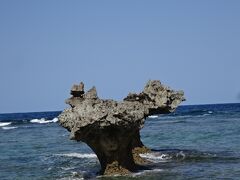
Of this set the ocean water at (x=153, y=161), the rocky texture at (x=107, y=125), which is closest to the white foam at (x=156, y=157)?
the ocean water at (x=153, y=161)

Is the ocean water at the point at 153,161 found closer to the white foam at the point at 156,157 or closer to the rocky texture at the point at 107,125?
the white foam at the point at 156,157

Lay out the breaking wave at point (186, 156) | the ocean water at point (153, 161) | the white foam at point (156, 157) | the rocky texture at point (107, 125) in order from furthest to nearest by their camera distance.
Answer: the white foam at point (156, 157) → the breaking wave at point (186, 156) → the ocean water at point (153, 161) → the rocky texture at point (107, 125)

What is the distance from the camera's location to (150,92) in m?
24.7

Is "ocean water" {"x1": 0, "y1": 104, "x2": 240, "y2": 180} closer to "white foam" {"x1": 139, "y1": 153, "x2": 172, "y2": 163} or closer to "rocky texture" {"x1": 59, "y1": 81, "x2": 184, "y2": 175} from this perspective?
"white foam" {"x1": 139, "y1": 153, "x2": 172, "y2": 163}

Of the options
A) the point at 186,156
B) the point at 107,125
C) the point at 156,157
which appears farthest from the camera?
the point at 156,157

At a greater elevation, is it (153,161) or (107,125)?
(107,125)

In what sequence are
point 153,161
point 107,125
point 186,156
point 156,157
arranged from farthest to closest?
point 156,157, point 186,156, point 153,161, point 107,125

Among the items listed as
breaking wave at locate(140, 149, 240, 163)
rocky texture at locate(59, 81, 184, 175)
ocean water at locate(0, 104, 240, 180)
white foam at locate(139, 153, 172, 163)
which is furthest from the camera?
white foam at locate(139, 153, 172, 163)

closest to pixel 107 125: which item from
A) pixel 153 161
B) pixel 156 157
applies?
pixel 153 161

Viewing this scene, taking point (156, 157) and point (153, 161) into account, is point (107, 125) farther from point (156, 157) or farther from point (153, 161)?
point (156, 157)

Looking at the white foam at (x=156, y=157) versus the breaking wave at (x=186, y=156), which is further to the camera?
the white foam at (x=156, y=157)

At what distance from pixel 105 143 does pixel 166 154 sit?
6863 millimetres

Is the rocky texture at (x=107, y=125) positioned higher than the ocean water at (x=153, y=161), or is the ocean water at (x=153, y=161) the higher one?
the rocky texture at (x=107, y=125)

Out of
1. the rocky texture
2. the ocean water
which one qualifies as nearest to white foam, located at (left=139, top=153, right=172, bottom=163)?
the ocean water
